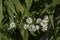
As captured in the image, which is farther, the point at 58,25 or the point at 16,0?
Result: the point at 58,25

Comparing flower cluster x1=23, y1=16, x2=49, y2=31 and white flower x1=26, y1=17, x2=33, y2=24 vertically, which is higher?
white flower x1=26, y1=17, x2=33, y2=24

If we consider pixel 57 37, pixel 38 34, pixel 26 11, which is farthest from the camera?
pixel 38 34

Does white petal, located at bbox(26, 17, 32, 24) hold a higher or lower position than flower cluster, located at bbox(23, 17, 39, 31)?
higher

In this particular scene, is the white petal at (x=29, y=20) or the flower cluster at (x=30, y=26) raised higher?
the white petal at (x=29, y=20)

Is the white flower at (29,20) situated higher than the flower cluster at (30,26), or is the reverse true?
the white flower at (29,20)

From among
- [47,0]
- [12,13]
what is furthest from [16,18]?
[47,0]

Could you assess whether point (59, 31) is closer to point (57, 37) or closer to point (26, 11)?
point (57, 37)

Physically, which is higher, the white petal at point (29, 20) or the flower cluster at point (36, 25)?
the white petal at point (29, 20)

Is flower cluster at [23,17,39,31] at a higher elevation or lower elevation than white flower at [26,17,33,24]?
lower

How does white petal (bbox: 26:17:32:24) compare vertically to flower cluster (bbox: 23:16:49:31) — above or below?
above

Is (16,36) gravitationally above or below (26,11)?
below

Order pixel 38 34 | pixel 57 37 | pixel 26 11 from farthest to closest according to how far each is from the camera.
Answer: pixel 38 34 → pixel 57 37 → pixel 26 11
